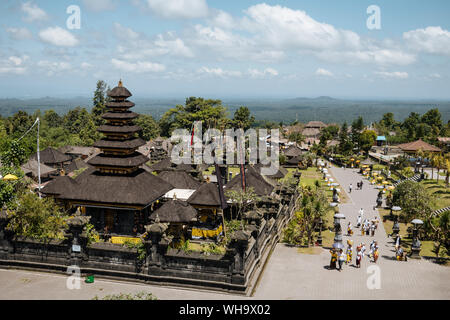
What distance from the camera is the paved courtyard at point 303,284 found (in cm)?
1719

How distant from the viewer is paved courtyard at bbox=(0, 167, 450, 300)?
56.4 ft

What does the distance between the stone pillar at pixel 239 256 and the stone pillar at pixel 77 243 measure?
22.2 ft

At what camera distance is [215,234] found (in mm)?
24875

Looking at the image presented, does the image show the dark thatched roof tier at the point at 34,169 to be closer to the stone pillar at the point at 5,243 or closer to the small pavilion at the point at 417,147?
the stone pillar at the point at 5,243

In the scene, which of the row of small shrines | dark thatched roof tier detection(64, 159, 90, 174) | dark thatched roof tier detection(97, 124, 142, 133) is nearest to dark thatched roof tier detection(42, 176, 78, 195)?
the row of small shrines

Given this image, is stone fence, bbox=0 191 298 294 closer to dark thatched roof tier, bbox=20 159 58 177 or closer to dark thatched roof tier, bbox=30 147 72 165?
dark thatched roof tier, bbox=20 159 58 177

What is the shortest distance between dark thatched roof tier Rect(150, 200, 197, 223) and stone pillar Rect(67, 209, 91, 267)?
5.23 meters

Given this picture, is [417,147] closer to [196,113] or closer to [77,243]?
[196,113]

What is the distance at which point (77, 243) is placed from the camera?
61.6 feet

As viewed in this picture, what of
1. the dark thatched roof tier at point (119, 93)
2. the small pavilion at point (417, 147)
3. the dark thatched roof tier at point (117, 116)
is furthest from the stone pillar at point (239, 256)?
the small pavilion at point (417, 147)

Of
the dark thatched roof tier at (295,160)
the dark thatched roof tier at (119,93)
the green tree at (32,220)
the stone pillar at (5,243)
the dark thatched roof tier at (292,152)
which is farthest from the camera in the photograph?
the dark thatched roof tier at (292,152)

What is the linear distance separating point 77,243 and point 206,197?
868cm

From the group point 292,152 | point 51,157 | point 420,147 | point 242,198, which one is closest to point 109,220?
point 242,198
